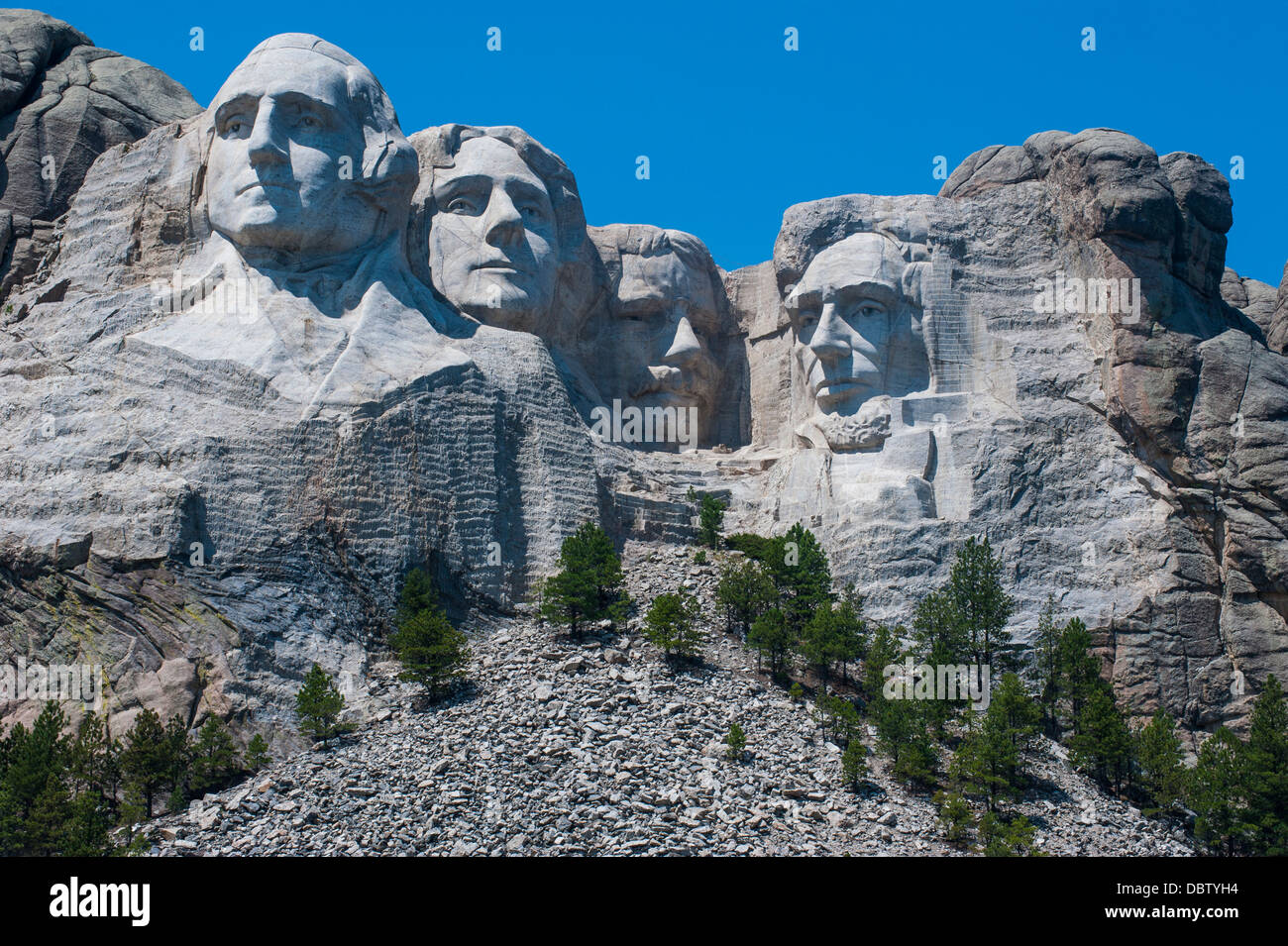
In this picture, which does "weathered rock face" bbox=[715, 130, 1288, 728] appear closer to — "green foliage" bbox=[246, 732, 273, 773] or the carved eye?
the carved eye

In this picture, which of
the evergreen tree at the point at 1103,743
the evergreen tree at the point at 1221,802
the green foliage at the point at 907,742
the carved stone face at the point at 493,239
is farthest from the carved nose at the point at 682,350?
the evergreen tree at the point at 1221,802

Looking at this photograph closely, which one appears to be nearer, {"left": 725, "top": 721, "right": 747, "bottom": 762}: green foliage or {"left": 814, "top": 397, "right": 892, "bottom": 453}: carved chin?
{"left": 725, "top": 721, "right": 747, "bottom": 762}: green foliage

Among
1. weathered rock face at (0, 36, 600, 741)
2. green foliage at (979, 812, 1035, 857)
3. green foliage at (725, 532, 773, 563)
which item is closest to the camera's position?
green foliage at (979, 812, 1035, 857)

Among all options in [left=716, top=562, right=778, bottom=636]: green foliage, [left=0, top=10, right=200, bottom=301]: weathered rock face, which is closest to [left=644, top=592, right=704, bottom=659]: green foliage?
[left=716, top=562, right=778, bottom=636]: green foliage

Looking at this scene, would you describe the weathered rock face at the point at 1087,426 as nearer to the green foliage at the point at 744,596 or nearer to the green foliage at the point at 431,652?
the green foliage at the point at 744,596

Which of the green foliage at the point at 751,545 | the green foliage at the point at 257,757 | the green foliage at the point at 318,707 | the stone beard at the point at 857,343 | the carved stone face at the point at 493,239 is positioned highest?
the carved stone face at the point at 493,239

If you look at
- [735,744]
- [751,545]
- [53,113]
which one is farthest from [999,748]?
[53,113]
